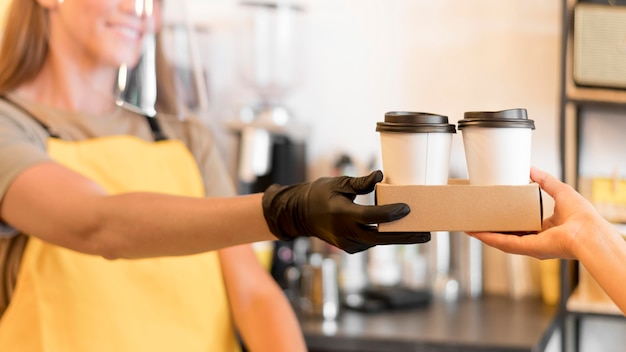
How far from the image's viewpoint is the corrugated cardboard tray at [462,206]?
110 cm

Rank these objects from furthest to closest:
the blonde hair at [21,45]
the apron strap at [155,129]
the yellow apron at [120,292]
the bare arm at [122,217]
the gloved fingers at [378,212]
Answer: the apron strap at [155,129] → the blonde hair at [21,45] → the yellow apron at [120,292] → the bare arm at [122,217] → the gloved fingers at [378,212]

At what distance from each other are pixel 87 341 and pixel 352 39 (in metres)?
1.50

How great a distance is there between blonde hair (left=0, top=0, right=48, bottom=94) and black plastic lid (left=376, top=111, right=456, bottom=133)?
83 centimetres

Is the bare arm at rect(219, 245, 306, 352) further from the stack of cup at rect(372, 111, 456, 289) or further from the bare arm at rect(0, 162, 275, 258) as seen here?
the stack of cup at rect(372, 111, 456, 289)

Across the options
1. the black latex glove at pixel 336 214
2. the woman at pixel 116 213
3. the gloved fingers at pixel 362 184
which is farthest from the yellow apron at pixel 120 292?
the gloved fingers at pixel 362 184

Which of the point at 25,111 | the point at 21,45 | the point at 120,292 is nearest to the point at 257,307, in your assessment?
the point at 120,292

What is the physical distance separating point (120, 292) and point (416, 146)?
758 mm

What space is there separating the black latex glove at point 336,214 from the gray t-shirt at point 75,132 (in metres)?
0.49

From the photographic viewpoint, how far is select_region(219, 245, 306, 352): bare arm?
1640 mm

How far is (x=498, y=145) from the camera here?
3.60 feet

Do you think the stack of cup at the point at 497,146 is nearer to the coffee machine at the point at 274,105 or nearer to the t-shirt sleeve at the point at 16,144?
the t-shirt sleeve at the point at 16,144

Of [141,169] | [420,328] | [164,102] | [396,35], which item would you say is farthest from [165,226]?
[396,35]

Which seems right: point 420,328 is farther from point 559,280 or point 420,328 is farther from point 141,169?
point 141,169

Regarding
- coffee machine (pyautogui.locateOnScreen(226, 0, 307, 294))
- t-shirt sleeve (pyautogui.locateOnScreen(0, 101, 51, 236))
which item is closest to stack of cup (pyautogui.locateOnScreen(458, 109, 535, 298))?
t-shirt sleeve (pyautogui.locateOnScreen(0, 101, 51, 236))
